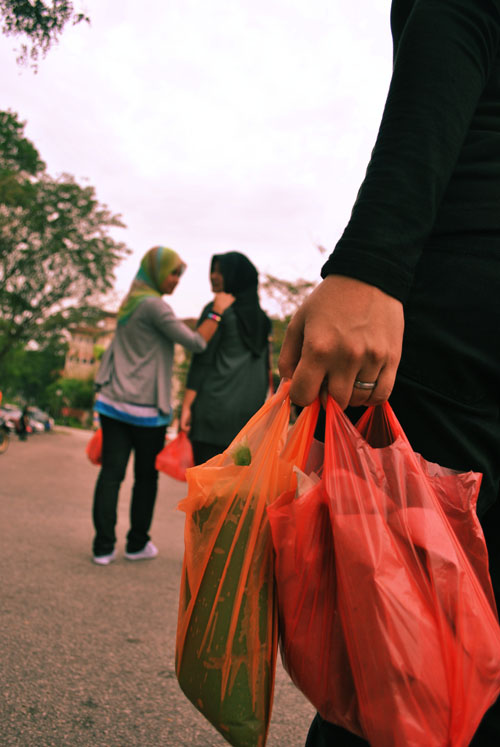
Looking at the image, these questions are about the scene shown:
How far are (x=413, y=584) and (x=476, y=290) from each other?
54cm

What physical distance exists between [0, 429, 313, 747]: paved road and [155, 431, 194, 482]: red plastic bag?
2.10ft

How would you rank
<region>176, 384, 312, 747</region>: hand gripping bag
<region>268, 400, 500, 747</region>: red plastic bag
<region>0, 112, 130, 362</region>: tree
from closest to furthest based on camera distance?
<region>268, 400, 500, 747</region>: red plastic bag
<region>176, 384, 312, 747</region>: hand gripping bag
<region>0, 112, 130, 362</region>: tree

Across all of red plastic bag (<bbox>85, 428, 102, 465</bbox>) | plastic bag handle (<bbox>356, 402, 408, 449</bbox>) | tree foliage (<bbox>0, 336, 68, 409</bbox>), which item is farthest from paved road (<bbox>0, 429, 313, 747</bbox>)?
tree foliage (<bbox>0, 336, 68, 409</bbox>)

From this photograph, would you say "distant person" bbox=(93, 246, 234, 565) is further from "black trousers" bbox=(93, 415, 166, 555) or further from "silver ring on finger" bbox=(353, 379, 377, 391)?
"silver ring on finger" bbox=(353, 379, 377, 391)

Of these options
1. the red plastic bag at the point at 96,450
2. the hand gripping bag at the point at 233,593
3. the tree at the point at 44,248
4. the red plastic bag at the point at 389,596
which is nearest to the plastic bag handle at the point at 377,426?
the red plastic bag at the point at 389,596

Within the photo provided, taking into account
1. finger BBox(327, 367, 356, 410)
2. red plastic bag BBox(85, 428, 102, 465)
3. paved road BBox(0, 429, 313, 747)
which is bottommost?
paved road BBox(0, 429, 313, 747)

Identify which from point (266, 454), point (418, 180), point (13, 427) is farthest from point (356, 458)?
point (13, 427)

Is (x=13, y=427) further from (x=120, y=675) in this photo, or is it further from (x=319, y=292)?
(x=319, y=292)

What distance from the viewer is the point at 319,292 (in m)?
1.07

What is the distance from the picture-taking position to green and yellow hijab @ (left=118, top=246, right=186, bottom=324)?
4.17 m

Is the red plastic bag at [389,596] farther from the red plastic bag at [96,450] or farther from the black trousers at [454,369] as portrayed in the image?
the red plastic bag at [96,450]

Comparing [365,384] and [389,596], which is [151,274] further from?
[389,596]

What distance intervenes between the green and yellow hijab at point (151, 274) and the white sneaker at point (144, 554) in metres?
1.59

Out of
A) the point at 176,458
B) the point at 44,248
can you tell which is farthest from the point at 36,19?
the point at 44,248
